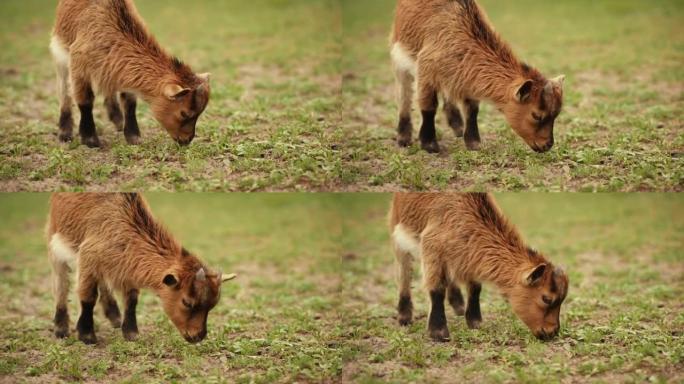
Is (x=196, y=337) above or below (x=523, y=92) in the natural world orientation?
below

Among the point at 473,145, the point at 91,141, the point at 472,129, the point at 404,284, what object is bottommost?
the point at 404,284

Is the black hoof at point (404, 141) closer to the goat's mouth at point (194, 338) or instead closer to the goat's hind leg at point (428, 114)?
the goat's hind leg at point (428, 114)

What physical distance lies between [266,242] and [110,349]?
9.60 feet

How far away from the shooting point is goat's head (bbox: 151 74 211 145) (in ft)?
24.7

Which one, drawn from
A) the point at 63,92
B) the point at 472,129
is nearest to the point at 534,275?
the point at 472,129

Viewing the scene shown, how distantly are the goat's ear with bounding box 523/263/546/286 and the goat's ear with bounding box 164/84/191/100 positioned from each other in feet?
8.71

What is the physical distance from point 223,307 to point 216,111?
1.62 meters

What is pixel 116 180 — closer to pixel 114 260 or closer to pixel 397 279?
pixel 114 260

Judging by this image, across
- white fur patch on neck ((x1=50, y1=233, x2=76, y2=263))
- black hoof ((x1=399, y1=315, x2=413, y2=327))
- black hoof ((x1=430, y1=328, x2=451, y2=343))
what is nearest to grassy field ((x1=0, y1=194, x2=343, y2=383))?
black hoof ((x1=399, y1=315, x2=413, y2=327))

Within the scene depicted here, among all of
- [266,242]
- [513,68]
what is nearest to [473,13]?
[513,68]

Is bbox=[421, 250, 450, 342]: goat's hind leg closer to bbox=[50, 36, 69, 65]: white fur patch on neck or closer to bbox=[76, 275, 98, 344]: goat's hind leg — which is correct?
bbox=[76, 275, 98, 344]: goat's hind leg

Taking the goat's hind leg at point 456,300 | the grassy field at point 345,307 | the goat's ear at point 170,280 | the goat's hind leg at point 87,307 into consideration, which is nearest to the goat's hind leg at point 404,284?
the grassy field at point 345,307

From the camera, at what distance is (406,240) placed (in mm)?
8320

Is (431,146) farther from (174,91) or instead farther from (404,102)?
(174,91)
